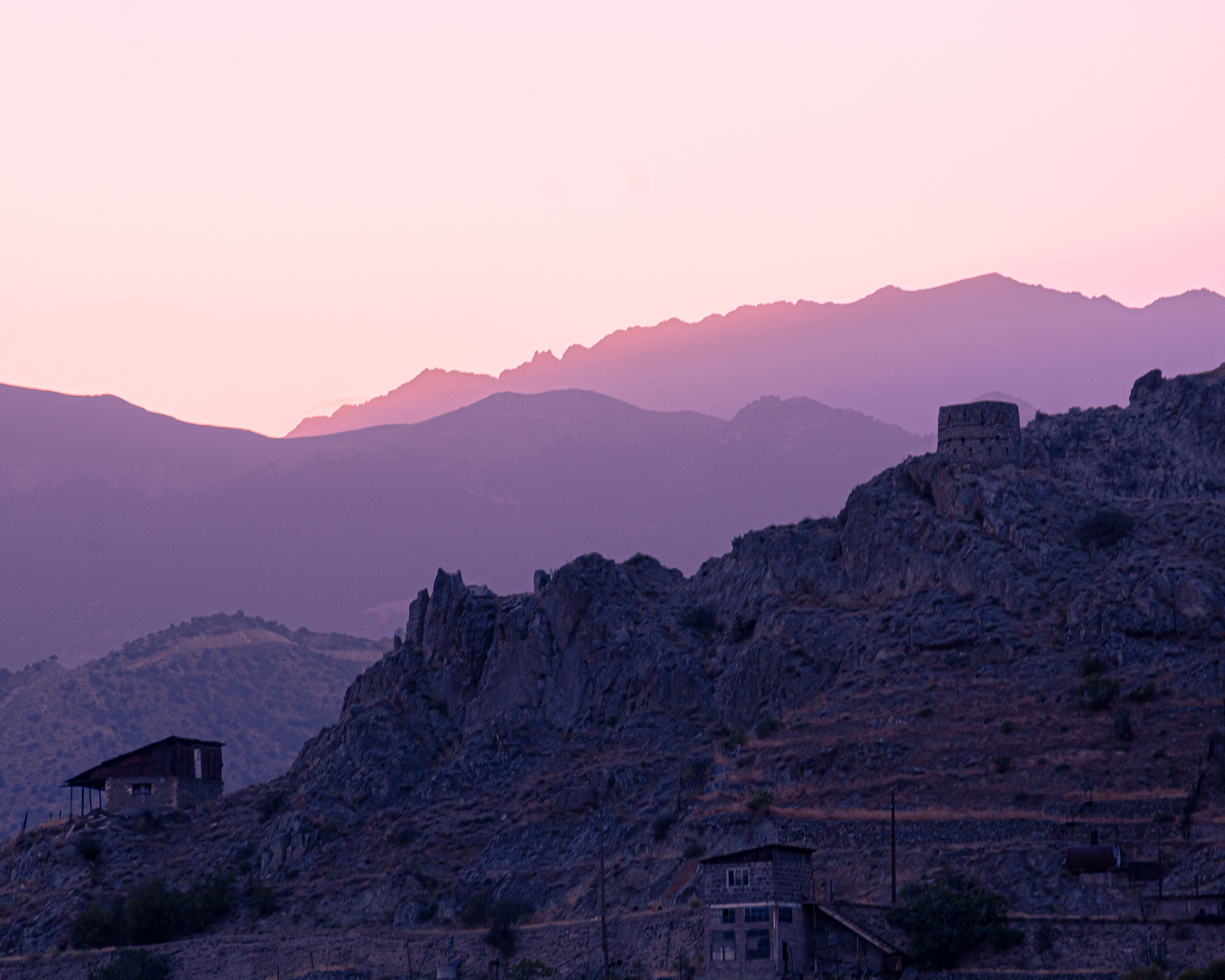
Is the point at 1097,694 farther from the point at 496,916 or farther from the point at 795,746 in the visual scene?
the point at 496,916

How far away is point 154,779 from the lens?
383 ft

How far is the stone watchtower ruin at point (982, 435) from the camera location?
365 feet

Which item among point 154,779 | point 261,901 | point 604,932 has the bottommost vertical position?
point 604,932

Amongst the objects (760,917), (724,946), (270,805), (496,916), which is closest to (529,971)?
(496,916)

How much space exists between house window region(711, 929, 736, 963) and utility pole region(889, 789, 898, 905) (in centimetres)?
746

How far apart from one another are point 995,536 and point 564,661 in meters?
28.1

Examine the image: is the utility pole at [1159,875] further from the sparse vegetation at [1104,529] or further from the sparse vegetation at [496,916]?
the sparse vegetation at [496,916]

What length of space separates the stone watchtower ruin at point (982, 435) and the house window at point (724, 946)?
42913 millimetres

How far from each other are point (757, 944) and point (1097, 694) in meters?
25.0

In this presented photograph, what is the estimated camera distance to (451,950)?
89250 millimetres

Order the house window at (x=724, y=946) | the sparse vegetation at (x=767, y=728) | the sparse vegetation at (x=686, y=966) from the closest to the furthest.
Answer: the house window at (x=724, y=946) → the sparse vegetation at (x=686, y=966) → the sparse vegetation at (x=767, y=728)

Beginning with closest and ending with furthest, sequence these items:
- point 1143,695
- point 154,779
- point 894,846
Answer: point 894,846 < point 1143,695 < point 154,779

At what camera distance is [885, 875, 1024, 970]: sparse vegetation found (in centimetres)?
Result: 7319

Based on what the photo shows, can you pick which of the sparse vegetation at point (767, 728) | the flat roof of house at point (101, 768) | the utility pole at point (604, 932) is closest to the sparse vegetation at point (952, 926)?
the utility pole at point (604, 932)
